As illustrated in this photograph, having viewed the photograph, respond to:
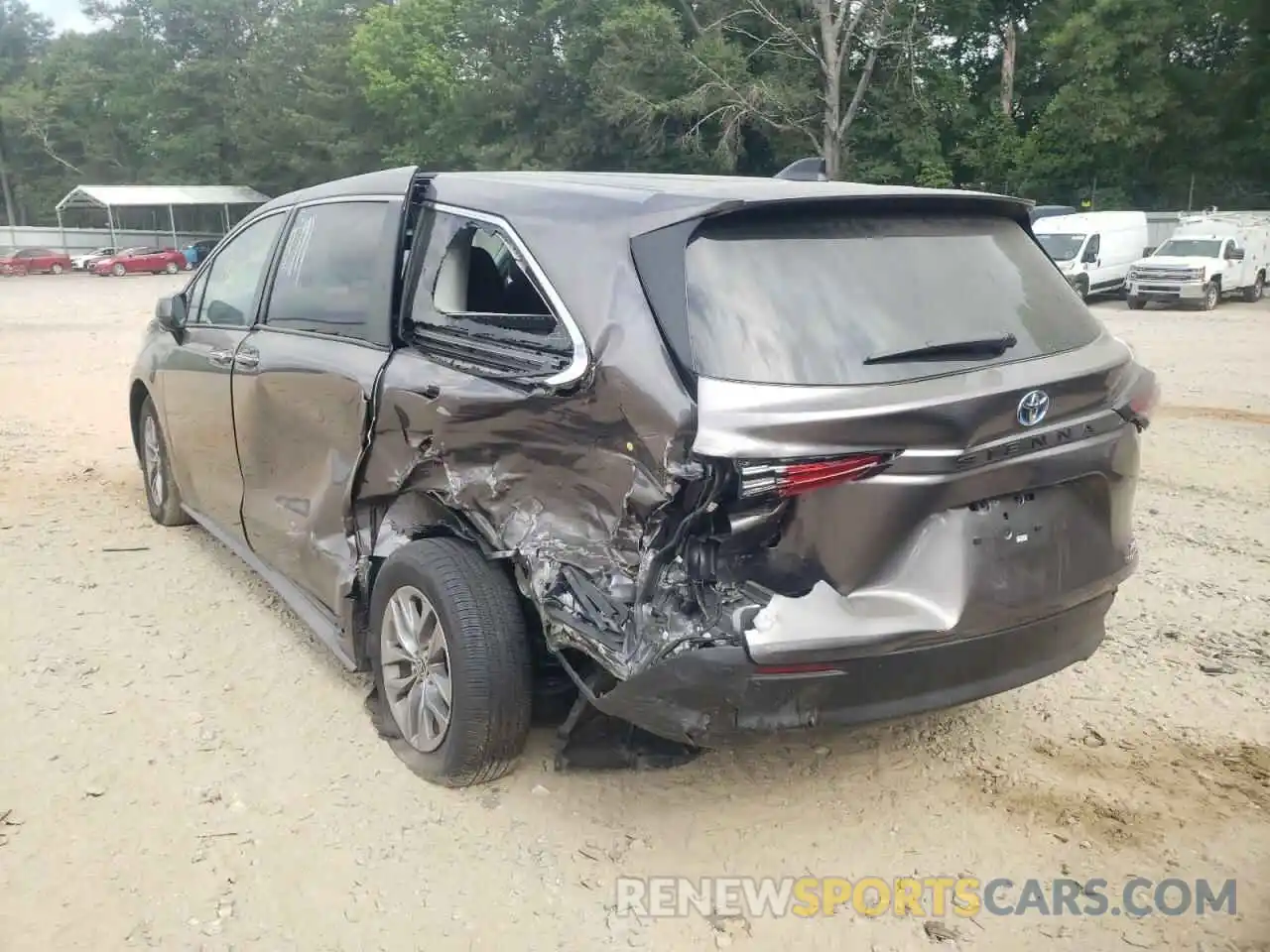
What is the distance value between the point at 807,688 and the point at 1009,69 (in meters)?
41.2

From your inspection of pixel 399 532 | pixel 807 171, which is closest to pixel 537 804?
pixel 399 532

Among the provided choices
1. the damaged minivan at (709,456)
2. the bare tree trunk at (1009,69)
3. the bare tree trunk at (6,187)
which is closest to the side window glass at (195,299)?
the damaged minivan at (709,456)

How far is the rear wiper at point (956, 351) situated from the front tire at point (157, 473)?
166 inches

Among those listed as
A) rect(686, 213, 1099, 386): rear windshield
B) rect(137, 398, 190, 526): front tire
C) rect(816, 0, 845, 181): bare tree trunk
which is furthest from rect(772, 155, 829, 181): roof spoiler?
rect(816, 0, 845, 181): bare tree trunk

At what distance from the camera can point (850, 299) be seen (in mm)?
2787

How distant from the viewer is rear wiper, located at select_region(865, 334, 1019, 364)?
2.70 m

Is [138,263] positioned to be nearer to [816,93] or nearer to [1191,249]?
[816,93]

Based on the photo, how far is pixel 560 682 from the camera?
325 centimetres

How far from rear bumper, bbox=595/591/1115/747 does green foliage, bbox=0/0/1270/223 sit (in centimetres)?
3484

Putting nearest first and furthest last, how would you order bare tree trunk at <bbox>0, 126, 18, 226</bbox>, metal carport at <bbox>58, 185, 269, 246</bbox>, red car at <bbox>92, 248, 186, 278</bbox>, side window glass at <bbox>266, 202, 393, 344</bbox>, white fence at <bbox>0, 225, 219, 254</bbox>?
side window glass at <bbox>266, 202, 393, 344</bbox> → red car at <bbox>92, 248, 186, 278</bbox> → metal carport at <bbox>58, 185, 269, 246</bbox> → white fence at <bbox>0, 225, 219, 254</bbox> → bare tree trunk at <bbox>0, 126, 18, 226</bbox>

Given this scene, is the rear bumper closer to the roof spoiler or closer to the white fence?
the roof spoiler

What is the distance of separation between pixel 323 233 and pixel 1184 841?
356cm

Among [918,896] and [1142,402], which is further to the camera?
[1142,402]

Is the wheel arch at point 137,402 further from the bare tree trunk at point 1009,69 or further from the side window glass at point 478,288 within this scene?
the bare tree trunk at point 1009,69
